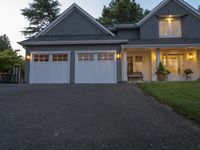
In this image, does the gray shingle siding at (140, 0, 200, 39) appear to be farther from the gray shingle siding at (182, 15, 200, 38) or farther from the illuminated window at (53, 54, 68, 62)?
the illuminated window at (53, 54, 68, 62)

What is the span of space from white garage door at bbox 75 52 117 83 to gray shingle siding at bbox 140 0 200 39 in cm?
358

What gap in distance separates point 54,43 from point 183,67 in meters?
9.18

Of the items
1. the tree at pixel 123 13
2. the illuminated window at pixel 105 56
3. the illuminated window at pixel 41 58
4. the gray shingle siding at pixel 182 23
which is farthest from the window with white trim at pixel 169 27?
the tree at pixel 123 13

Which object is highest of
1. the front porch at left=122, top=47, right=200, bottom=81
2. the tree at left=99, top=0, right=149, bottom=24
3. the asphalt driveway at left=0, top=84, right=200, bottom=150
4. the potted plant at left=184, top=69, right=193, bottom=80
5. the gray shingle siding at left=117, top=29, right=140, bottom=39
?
the tree at left=99, top=0, right=149, bottom=24

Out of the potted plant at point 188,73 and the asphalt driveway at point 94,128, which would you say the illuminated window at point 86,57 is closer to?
the potted plant at point 188,73

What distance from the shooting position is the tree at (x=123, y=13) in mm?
40375

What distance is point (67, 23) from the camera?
61.4 ft

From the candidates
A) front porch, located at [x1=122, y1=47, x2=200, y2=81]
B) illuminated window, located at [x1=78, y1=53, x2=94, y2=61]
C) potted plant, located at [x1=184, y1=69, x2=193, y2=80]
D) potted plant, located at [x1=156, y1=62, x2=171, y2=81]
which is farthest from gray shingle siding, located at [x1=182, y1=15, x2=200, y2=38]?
illuminated window, located at [x1=78, y1=53, x2=94, y2=61]

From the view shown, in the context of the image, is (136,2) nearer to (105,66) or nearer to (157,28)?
(157,28)

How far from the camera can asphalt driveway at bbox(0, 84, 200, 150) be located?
3.96 meters

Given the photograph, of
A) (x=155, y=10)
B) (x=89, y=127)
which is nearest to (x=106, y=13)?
(x=155, y=10)

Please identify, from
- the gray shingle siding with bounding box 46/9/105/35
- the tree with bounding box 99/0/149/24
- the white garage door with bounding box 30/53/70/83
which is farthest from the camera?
the tree with bounding box 99/0/149/24

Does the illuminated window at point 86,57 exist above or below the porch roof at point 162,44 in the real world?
below

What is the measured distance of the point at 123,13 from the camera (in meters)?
40.8
